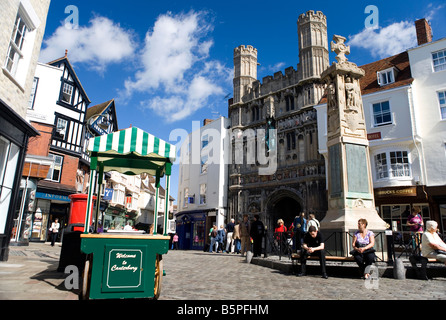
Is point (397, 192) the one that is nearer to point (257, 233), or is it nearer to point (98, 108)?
point (257, 233)

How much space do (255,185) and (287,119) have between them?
5.99 metres

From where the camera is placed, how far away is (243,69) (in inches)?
1184

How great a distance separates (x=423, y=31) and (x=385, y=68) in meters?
3.31

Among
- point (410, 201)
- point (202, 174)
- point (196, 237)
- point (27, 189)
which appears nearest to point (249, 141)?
point (202, 174)

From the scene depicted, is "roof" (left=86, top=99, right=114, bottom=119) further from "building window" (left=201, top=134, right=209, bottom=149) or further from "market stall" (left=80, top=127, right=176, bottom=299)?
"market stall" (left=80, top=127, right=176, bottom=299)

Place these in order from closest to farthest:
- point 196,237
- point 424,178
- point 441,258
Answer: point 441,258 → point 424,178 → point 196,237

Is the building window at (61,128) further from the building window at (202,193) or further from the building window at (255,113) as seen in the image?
the building window at (255,113)

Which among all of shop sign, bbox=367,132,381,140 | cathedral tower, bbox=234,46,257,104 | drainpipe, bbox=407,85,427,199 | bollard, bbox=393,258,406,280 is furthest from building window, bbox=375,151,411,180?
cathedral tower, bbox=234,46,257,104

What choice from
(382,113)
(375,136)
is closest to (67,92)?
(375,136)

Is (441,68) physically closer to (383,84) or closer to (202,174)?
(383,84)

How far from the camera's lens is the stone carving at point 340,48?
36.6 feet

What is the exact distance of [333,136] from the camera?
1048 cm

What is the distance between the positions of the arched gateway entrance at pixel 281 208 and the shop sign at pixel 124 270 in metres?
20.3

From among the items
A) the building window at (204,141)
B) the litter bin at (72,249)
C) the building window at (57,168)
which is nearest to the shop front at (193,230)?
the building window at (204,141)
